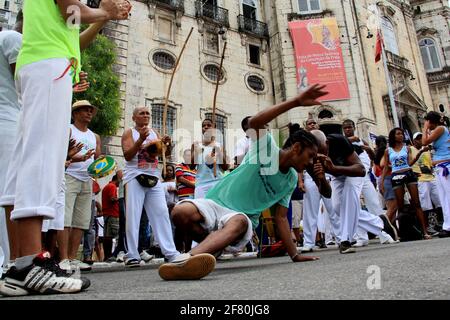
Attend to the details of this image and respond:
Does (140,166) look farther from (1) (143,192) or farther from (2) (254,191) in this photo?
(2) (254,191)

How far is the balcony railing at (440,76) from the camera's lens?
29.0 meters

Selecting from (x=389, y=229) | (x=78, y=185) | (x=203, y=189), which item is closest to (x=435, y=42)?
(x=389, y=229)

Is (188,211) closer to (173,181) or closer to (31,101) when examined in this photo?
(31,101)

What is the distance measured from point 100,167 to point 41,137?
2730 mm

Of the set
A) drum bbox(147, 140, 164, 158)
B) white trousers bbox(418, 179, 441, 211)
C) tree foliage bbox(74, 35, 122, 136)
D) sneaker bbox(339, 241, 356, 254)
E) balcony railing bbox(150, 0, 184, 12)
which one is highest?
balcony railing bbox(150, 0, 184, 12)

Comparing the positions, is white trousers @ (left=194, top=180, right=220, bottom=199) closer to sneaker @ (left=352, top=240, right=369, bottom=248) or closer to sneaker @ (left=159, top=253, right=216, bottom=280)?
sneaker @ (left=352, top=240, right=369, bottom=248)

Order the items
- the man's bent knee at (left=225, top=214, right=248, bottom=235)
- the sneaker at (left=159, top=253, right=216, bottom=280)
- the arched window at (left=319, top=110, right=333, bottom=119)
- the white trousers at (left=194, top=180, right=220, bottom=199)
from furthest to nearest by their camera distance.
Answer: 1. the arched window at (left=319, top=110, right=333, bottom=119)
2. the white trousers at (left=194, top=180, right=220, bottom=199)
3. the man's bent knee at (left=225, top=214, right=248, bottom=235)
4. the sneaker at (left=159, top=253, right=216, bottom=280)

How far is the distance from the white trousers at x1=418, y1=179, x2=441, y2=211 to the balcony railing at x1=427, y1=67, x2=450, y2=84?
24187mm

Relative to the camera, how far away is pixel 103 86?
15.5 meters

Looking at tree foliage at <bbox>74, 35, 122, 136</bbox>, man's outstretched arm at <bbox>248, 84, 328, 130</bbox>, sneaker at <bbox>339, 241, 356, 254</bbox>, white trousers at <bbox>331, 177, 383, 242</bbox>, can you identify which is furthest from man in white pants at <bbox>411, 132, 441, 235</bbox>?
tree foliage at <bbox>74, 35, 122, 136</bbox>

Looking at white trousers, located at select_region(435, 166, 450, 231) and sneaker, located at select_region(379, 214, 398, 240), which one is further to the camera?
sneaker, located at select_region(379, 214, 398, 240)

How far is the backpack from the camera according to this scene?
702 cm

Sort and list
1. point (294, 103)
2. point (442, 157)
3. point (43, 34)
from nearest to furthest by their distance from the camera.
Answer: point (43, 34)
point (294, 103)
point (442, 157)
